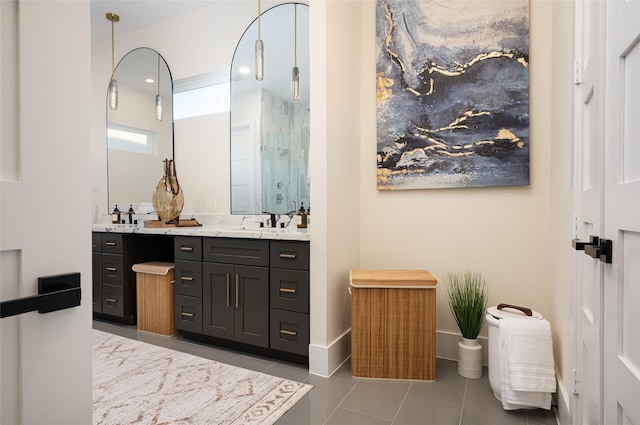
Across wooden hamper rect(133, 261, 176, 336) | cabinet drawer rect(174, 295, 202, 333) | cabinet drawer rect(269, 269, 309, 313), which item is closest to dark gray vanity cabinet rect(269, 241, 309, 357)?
cabinet drawer rect(269, 269, 309, 313)

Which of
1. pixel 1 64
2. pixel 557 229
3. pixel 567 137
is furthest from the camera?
pixel 557 229

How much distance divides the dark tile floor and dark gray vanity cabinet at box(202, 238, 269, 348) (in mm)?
237

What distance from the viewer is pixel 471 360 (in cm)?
218

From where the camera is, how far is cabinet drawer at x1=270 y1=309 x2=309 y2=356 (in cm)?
231

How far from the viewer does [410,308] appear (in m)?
2.13

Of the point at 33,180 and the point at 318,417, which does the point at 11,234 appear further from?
the point at 318,417

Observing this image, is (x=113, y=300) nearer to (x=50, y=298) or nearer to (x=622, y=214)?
(x=50, y=298)

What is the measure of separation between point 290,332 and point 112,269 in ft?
6.33

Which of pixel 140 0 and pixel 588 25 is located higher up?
pixel 140 0

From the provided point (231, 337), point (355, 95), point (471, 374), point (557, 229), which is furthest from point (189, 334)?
point (557, 229)

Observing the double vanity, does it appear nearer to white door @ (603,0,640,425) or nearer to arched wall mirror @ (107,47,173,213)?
arched wall mirror @ (107,47,173,213)

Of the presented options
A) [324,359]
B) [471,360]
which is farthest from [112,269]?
[471,360]

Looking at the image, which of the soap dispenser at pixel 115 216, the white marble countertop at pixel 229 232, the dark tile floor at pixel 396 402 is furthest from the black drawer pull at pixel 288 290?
the soap dispenser at pixel 115 216

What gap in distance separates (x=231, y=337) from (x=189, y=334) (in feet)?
1.61
